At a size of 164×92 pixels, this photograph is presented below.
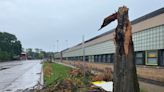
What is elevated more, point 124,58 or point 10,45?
point 10,45

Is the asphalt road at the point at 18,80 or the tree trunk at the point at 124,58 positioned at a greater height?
the tree trunk at the point at 124,58

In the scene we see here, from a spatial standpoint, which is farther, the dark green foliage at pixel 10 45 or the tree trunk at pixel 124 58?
the dark green foliage at pixel 10 45

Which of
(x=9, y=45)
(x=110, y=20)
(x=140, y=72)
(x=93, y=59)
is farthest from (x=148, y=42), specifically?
(x=9, y=45)

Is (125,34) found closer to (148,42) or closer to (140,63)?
(148,42)

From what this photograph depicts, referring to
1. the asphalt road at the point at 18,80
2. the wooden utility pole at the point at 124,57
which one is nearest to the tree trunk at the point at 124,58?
the wooden utility pole at the point at 124,57

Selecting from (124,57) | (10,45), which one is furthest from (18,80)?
(10,45)

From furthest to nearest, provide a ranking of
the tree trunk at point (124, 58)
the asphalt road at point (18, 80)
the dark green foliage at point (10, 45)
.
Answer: the dark green foliage at point (10, 45)
the asphalt road at point (18, 80)
the tree trunk at point (124, 58)

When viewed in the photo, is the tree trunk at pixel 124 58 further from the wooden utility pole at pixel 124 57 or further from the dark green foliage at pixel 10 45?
the dark green foliage at pixel 10 45

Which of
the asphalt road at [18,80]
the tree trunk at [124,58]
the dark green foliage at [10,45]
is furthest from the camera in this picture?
the dark green foliage at [10,45]

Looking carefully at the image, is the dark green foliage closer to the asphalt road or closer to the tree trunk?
the asphalt road

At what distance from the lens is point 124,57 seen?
311 inches

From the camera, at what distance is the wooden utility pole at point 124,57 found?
7.88 m

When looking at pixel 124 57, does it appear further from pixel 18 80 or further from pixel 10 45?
pixel 10 45

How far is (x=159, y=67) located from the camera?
23.7 metres
